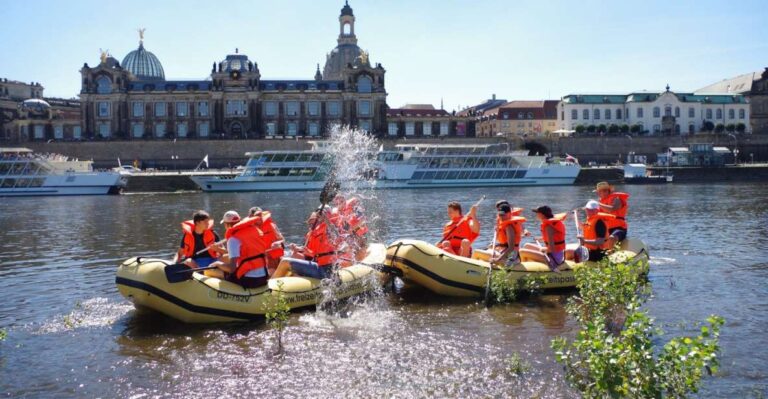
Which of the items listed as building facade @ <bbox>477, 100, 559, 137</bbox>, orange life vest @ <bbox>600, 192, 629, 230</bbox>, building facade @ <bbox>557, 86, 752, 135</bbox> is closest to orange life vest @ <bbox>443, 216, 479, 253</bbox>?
orange life vest @ <bbox>600, 192, 629, 230</bbox>

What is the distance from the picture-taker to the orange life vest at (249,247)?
12.8 metres

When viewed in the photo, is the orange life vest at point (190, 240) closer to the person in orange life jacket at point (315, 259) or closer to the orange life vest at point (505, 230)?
the person in orange life jacket at point (315, 259)

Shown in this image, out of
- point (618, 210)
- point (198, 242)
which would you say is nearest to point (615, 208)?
point (618, 210)

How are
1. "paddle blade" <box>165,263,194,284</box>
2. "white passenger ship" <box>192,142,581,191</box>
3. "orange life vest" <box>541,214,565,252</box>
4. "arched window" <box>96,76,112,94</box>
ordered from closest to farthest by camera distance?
"paddle blade" <box>165,263,194,284</box>
"orange life vest" <box>541,214,565,252</box>
"white passenger ship" <box>192,142,581,191</box>
"arched window" <box>96,76,112,94</box>

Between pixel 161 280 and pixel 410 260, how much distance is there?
489 cm

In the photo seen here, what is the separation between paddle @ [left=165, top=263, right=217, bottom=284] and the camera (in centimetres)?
1240

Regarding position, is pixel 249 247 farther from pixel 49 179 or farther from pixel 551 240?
pixel 49 179

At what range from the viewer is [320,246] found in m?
14.2

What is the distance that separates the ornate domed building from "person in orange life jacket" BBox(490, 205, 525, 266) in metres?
99.0

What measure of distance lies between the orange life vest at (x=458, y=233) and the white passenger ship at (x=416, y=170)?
151 ft

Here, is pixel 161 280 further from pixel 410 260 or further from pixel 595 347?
pixel 595 347

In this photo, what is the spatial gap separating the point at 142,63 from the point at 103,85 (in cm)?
1404

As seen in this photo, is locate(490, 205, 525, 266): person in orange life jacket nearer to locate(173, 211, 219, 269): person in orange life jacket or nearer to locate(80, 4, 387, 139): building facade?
locate(173, 211, 219, 269): person in orange life jacket

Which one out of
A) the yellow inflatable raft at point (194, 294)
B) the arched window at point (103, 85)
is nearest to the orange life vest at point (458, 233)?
the yellow inflatable raft at point (194, 294)
